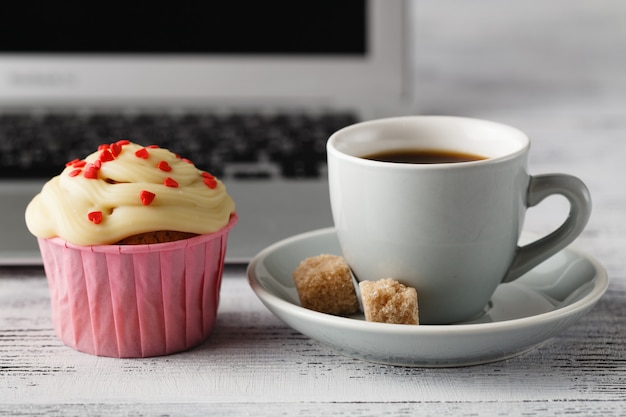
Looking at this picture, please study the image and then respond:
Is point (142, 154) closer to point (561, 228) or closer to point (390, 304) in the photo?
point (390, 304)

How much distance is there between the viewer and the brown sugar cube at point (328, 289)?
750 millimetres

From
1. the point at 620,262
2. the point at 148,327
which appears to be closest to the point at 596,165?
the point at 620,262

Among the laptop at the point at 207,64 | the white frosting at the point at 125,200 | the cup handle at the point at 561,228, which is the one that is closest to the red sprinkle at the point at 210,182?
the white frosting at the point at 125,200

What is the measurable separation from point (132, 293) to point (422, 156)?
285 mm

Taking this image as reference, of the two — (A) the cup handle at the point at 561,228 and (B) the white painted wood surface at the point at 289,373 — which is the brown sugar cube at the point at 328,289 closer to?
(B) the white painted wood surface at the point at 289,373

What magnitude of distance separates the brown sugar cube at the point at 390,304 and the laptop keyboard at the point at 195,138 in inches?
17.4

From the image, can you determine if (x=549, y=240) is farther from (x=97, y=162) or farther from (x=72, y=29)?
(x=72, y=29)

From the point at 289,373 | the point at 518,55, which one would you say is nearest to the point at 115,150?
the point at 289,373

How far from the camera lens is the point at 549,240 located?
78 centimetres

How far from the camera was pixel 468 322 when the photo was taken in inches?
30.1

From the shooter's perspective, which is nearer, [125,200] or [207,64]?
[125,200]

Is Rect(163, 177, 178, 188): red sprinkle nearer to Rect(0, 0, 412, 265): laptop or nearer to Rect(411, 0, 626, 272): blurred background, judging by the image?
Rect(411, 0, 626, 272): blurred background

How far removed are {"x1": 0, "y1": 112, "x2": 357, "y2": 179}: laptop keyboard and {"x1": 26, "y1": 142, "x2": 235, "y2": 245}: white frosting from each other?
15.3 inches

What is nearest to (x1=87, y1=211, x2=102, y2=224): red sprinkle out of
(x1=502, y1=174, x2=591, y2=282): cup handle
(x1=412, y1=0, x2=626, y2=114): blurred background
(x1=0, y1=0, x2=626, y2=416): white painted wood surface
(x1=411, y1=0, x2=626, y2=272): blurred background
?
(x1=0, y1=0, x2=626, y2=416): white painted wood surface
